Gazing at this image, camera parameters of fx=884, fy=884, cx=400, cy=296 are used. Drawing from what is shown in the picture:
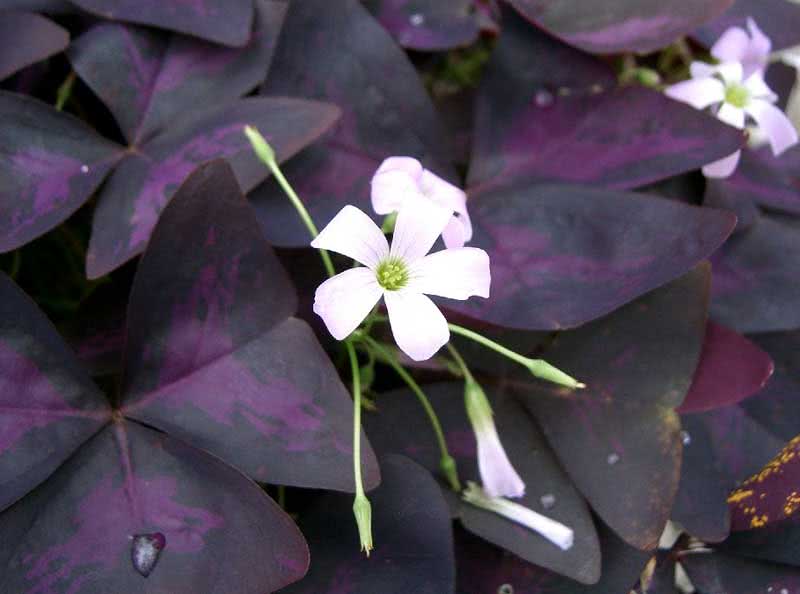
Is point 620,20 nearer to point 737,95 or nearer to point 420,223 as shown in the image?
point 737,95

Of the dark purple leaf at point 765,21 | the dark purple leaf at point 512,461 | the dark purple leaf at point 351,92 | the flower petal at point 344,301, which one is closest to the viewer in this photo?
the flower petal at point 344,301

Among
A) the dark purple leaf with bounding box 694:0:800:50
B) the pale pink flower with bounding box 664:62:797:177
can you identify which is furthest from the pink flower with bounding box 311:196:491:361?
the dark purple leaf with bounding box 694:0:800:50

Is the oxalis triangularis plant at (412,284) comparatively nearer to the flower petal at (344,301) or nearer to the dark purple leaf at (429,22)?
the flower petal at (344,301)

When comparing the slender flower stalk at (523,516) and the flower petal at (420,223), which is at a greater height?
the flower petal at (420,223)

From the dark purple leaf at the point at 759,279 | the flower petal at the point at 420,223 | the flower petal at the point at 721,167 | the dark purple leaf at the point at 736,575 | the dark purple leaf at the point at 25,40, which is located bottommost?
the dark purple leaf at the point at 736,575

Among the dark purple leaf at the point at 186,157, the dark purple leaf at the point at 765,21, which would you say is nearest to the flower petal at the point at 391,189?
the dark purple leaf at the point at 186,157

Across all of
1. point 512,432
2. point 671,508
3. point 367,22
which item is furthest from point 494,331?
point 367,22

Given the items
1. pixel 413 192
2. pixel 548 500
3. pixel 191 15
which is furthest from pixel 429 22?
pixel 548 500

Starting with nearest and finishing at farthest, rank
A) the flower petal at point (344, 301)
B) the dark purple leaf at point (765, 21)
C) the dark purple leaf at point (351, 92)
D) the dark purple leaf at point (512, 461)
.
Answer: the flower petal at point (344, 301) < the dark purple leaf at point (512, 461) < the dark purple leaf at point (351, 92) < the dark purple leaf at point (765, 21)
